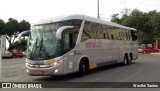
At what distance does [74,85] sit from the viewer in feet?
42.7

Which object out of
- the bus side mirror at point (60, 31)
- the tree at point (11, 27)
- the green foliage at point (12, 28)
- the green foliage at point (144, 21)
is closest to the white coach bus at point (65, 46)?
the bus side mirror at point (60, 31)

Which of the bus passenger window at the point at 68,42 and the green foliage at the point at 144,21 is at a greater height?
the green foliage at the point at 144,21

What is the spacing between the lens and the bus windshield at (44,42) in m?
14.4

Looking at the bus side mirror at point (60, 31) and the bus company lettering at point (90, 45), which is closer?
the bus side mirror at point (60, 31)

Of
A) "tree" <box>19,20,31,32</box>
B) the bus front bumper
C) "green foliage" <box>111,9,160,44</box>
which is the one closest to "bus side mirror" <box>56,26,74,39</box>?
the bus front bumper

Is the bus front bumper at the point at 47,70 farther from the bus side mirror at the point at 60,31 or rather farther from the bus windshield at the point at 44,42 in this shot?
the bus side mirror at the point at 60,31

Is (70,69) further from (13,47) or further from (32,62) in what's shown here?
(13,47)

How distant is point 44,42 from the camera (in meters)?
14.6

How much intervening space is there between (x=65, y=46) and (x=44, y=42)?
1018 mm

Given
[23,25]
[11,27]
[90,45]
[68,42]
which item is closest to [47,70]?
[68,42]

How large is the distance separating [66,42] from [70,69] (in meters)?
1.33

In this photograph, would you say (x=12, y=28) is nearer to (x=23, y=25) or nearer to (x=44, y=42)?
(x=23, y=25)

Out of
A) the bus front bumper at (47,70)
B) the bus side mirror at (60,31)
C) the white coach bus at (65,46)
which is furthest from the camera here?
the white coach bus at (65,46)

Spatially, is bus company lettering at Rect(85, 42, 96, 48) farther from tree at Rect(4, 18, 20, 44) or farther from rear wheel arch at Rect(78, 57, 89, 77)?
tree at Rect(4, 18, 20, 44)
